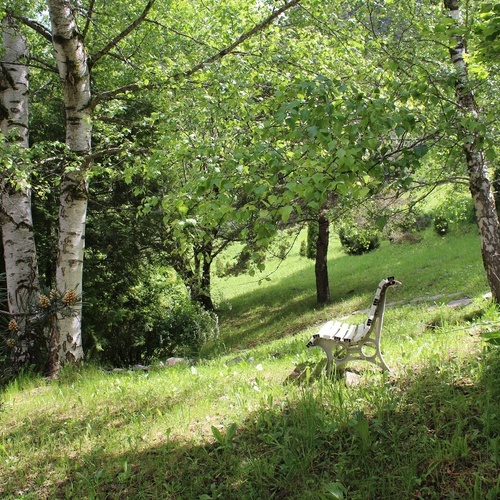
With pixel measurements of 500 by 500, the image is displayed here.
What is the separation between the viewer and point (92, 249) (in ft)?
37.1

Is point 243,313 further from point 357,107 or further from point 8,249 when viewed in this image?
point 357,107

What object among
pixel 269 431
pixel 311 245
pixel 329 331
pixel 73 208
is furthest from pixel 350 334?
pixel 311 245

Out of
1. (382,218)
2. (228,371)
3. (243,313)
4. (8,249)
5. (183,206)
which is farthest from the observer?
(243,313)

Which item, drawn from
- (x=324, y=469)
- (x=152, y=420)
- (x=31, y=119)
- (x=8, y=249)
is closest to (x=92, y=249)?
(x=31, y=119)

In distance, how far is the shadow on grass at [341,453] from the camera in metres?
3.20

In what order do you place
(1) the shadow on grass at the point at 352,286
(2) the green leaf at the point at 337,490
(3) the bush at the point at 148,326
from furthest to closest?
(1) the shadow on grass at the point at 352,286
(3) the bush at the point at 148,326
(2) the green leaf at the point at 337,490

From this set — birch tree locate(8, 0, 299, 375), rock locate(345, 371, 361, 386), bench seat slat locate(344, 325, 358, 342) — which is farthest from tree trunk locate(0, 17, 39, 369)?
rock locate(345, 371, 361, 386)

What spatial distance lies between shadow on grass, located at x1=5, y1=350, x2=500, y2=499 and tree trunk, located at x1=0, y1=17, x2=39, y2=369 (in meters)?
3.50

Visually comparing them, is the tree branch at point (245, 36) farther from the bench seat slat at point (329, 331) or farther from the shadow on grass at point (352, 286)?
the shadow on grass at point (352, 286)

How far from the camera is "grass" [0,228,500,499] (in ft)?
10.9

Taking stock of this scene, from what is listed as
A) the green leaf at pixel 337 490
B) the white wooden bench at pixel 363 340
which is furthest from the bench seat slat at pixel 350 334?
the green leaf at pixel 337 490

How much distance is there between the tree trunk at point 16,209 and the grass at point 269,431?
4.43 feet

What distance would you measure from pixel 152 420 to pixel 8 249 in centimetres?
395

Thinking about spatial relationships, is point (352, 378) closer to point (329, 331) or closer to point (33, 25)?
point (329, 331)
